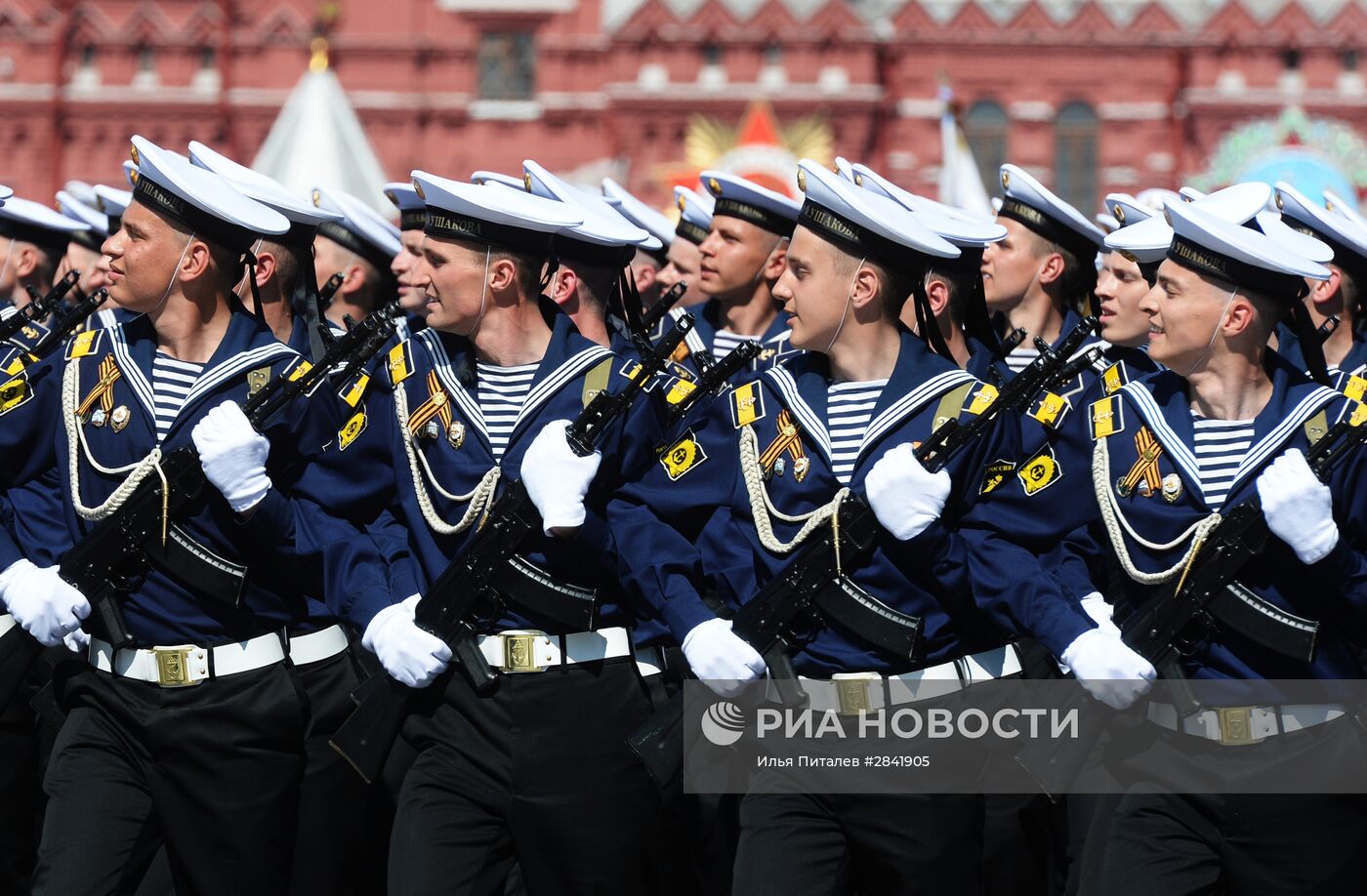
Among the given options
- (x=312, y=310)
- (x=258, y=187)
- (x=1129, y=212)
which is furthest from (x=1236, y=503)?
(x=312, y=310)

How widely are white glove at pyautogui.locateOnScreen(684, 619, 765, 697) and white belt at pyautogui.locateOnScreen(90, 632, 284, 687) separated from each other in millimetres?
1168

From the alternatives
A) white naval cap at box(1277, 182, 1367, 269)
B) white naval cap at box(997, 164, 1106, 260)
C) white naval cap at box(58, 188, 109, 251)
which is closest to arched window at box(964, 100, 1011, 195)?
white naval cap at box(58, 188, 109, 251)

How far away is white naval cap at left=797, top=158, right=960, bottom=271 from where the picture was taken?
5.22 metres

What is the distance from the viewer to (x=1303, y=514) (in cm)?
464

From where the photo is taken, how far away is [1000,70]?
34156 mm

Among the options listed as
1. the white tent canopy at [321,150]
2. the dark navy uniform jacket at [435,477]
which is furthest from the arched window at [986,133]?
the dark navy uniform jacket at [435,477]

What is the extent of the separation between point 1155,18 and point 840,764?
31099 mm

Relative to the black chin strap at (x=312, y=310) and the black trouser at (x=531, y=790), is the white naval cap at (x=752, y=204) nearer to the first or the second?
the black chin strap at (x=312, y=310)

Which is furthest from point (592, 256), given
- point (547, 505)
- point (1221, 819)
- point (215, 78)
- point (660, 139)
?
point (215, 78)

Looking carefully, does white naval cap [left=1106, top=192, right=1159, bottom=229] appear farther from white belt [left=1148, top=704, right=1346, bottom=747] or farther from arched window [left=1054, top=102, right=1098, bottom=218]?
arched window [left=1054, top=102, right=1098, bottom=218]

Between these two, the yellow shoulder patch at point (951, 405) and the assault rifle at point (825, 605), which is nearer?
the assault rifle at point (825, 605)

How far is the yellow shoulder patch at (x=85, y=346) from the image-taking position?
5484 mm

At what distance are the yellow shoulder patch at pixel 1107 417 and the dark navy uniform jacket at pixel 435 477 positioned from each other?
1.18 metres

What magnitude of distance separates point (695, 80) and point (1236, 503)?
96.7ft
